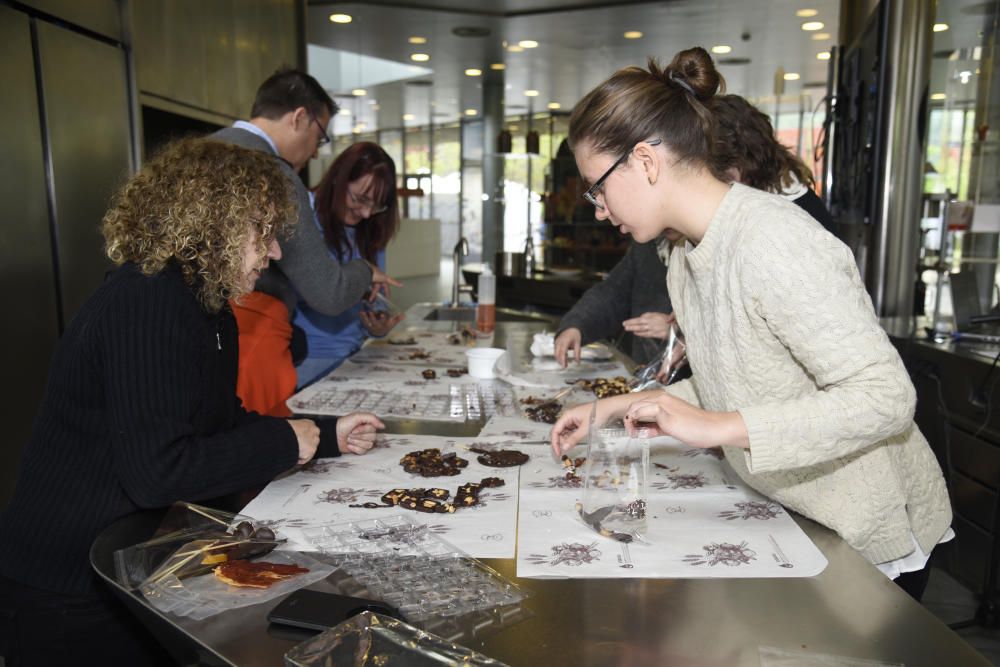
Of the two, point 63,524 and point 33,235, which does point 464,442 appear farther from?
point 33,235

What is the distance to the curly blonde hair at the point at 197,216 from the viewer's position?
141 centimetres

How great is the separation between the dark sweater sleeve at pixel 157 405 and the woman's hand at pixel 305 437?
0.50 ft

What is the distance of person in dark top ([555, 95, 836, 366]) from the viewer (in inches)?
73.3

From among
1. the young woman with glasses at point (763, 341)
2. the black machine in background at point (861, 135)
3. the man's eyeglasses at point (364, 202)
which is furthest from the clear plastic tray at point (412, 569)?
the black machine in background at point (861, 135)

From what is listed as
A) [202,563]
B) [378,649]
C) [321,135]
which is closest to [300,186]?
[321,135]

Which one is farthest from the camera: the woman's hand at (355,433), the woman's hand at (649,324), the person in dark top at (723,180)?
the woman's hand at (649,324)

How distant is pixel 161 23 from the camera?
3.92 metres

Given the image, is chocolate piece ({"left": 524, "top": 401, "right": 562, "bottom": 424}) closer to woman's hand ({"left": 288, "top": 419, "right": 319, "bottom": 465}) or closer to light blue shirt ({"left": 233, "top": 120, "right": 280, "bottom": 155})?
woman's hand ({"left": 288, "top": 419, "right": 319, "bottom": 465})

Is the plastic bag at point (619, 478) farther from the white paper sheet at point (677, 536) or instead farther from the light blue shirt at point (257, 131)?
the light blue shirt at point (257, 131)

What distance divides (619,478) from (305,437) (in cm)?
65

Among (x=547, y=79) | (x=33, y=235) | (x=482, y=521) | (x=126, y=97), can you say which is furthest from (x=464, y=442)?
(x=547, y=79)

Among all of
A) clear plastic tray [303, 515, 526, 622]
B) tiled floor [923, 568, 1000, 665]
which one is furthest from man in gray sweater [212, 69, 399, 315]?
tiled floor [923, 568, 1000, 665]

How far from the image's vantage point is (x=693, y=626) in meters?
0.99

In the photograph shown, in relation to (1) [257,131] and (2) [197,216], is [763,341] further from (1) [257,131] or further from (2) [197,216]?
(1) [257,131]
